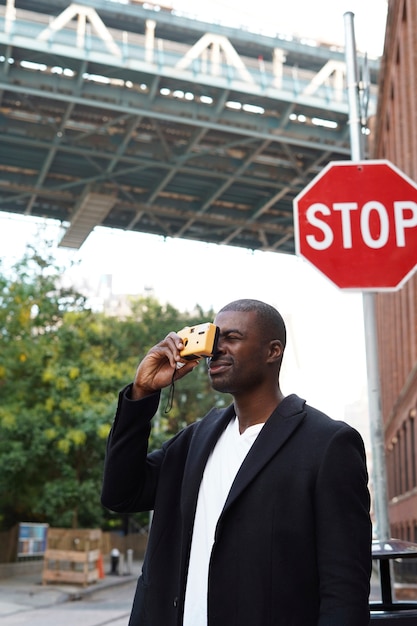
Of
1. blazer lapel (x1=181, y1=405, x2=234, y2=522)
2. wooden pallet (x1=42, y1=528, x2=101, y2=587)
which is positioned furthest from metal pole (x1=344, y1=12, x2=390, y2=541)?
wooden pallet (x1=42, y1=528, x2=101, y2=587)

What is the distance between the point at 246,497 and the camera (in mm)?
2822

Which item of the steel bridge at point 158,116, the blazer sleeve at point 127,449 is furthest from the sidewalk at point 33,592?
the steel bridge at point 158,116

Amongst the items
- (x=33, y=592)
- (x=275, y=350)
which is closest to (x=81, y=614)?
(x=33, y=592)

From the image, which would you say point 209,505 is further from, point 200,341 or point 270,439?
point 200,341

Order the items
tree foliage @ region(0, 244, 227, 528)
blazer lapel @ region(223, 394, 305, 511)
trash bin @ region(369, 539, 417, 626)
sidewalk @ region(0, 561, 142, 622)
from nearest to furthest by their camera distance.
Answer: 1. blazer lapel @ region(223, 394, 305, 511)
2. trash bin @ region(369, 539, 417, 626)
3. sidewalk @ region(0, 561, 142, 622)
4. tree foliage @ region(0, 244, 227, 528)

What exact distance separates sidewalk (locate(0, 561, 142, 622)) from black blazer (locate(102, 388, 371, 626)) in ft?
47.7

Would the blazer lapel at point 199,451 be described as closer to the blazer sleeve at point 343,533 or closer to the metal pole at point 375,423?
the blazer sleeve at point 343,533

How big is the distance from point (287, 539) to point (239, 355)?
0.62 meters

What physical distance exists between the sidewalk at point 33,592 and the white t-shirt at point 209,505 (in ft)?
47.6

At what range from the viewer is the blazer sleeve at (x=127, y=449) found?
10.3 feet

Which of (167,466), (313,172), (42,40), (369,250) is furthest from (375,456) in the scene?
(313,172)

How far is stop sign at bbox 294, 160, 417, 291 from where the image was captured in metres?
6.19

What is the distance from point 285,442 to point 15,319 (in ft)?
75.2

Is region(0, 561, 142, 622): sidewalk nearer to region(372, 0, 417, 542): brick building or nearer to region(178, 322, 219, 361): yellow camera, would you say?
region(372, 0, 417, 542): brick building
